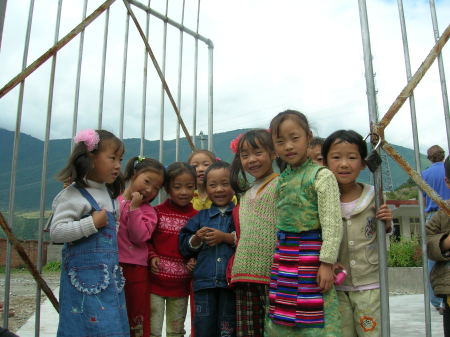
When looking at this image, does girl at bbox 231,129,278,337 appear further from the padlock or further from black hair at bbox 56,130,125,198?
black hair at bbox 56,130,125,198

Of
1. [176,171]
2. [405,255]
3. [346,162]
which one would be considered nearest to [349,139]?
[346,162]

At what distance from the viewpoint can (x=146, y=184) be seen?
2.59 m

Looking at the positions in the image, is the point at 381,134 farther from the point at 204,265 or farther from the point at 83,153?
the point at 83,153

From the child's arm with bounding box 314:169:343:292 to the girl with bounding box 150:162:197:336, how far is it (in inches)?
35.6

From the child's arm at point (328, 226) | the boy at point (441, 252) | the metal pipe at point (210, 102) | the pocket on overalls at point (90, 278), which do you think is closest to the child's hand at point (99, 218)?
the pocket on overalls at point (90, 278)

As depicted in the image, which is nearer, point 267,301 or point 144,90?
point 267,301

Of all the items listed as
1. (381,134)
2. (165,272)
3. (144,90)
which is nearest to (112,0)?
(144,90)

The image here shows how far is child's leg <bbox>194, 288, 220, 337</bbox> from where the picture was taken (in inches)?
92.7

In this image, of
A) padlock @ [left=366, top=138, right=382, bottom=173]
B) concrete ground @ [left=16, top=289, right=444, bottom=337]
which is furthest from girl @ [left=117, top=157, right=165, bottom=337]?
concrete ground @ [left=16, top=289, right=444, bottom=337]

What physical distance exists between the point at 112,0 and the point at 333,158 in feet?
6.05

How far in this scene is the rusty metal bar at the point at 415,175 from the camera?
1.89m

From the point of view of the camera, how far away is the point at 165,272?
2.54 meters

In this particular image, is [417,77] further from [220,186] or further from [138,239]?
[138,239]

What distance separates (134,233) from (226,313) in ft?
2.10
